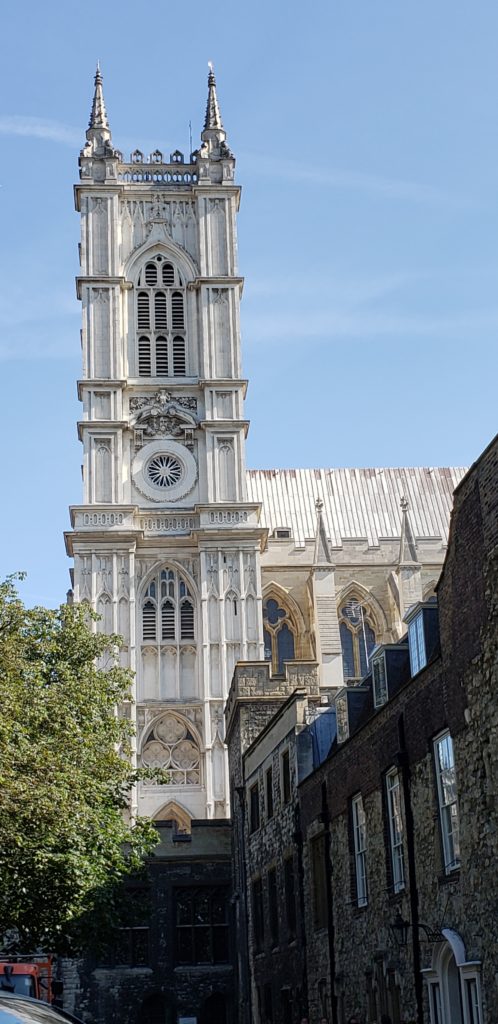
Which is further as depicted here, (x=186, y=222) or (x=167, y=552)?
(x=186, y=222)

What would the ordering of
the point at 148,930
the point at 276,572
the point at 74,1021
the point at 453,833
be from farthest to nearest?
the point at 276,572 < the point at 148,930 < the point at 453,833 < the point at 74,1021

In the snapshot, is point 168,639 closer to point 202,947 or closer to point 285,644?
point 285,644

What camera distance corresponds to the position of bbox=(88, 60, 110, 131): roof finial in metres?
61.9

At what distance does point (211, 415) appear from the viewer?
56.6 meters

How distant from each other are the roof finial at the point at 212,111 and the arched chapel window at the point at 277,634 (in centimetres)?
2170

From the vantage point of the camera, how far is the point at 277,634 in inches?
2295

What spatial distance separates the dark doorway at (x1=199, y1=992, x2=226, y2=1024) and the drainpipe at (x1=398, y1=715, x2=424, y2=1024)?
731 inches

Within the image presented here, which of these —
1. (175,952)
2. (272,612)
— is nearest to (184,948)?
(175,952)

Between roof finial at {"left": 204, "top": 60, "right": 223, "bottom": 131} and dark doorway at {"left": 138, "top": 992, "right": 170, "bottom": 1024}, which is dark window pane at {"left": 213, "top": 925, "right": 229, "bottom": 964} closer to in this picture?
dark doorway at {"left": 138, "top": 992, "right": 170, "bottom": 1024}

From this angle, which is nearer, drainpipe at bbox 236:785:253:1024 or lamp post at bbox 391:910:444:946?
lamp post at bbox 391:910:444:946

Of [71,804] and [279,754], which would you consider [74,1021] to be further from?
[279,754]

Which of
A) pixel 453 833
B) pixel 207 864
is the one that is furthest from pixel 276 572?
pixel 453 833

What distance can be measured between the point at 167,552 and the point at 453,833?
38.7 metres

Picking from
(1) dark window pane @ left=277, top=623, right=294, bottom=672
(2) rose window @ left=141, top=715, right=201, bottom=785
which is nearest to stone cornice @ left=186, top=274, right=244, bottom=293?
(1) dark window pane @ left=277, top=623, right=294, bottom=672
